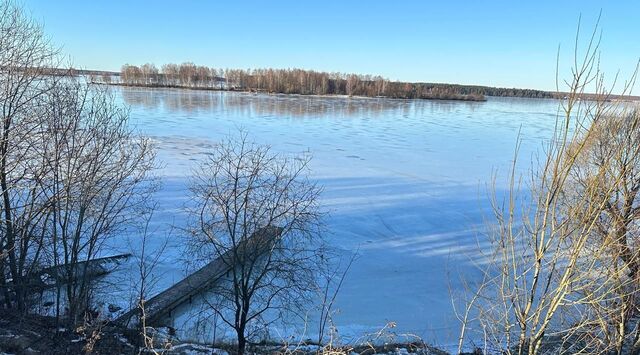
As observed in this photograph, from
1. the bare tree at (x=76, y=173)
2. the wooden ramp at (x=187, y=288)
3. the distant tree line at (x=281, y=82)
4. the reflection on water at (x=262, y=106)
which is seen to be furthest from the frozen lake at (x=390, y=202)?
the distant tree line at (x=281, y=82)

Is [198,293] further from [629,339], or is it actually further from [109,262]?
[629,339]

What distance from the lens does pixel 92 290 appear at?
831cm

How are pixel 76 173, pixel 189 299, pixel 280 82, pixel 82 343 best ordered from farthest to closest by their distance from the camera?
pixel 280 82
pixel 189 299
pixel 76 173
pixel 82 343

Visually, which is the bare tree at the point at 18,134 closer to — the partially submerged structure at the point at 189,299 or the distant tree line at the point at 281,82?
the partially submerged structure at the point at 189,299

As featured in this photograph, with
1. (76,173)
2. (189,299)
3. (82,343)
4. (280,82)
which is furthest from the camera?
(280,82)

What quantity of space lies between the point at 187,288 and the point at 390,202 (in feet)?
22.5

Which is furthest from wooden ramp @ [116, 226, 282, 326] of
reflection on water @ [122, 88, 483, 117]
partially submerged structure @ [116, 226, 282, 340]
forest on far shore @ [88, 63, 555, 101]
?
forest on far shore @ [88, 63, 555, 101]

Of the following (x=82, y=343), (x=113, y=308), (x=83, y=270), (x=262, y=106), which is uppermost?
(x=262, y=106)

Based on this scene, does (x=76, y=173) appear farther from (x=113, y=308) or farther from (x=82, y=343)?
(x=82, y=343)

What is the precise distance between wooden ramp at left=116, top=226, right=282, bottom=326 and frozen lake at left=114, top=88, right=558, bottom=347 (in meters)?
0.49

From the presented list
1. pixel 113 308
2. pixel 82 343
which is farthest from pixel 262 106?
pixel 82 343

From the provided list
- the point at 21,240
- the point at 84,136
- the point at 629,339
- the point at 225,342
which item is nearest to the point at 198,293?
the point at 225,342

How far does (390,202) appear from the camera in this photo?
13.2 metres

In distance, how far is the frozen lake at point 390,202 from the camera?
26.6 feet
